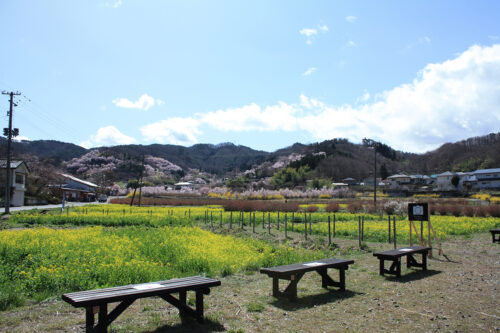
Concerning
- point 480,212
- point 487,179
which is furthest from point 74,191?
point 487,179

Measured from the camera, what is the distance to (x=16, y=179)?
47250 mm

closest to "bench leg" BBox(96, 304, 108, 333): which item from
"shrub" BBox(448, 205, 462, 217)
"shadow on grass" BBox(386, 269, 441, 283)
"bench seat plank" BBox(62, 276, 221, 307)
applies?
"bench seat plank" BBox(62, 276, 221, 307)

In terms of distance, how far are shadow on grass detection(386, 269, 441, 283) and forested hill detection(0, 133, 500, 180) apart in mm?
71063

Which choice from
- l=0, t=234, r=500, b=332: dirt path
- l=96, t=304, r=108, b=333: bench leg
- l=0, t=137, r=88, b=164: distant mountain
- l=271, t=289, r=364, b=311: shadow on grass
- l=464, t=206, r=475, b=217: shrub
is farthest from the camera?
l=0, t=137, r=88, b=164: distant mountain

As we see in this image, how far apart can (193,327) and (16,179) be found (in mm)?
51694

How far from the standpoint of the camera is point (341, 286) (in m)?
6.95

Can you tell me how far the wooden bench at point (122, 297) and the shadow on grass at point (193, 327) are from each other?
0.10m

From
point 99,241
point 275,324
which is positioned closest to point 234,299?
point 275,324

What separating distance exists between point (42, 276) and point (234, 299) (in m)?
4.05

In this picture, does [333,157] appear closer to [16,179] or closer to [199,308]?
[16,179]

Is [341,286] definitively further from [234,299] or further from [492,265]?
[492,265]

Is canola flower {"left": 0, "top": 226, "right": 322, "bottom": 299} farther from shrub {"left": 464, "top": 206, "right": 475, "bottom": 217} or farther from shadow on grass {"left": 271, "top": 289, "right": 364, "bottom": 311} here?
shrub {"left": 464, "top": 206, "right": 475, "bottom": 217}

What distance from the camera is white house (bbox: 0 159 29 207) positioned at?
149 feet

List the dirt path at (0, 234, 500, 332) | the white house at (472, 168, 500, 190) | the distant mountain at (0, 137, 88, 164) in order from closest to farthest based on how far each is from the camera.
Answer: the dirt path at (0, 234, 500, 332)
the white house at (472, 168, 500, 190)
the distant mountain at (0, 137, 88, 164)
